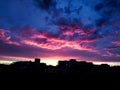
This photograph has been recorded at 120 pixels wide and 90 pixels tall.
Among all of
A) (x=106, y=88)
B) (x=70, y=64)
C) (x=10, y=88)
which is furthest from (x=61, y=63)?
(x=10, y=88)

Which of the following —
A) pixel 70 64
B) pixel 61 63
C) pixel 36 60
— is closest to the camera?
pixel 36 60

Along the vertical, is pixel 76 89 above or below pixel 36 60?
below

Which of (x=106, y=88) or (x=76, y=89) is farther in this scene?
(x=106, y=88)

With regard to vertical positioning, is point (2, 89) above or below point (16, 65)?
below

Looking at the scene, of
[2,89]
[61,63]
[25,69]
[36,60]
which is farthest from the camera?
[61,63]

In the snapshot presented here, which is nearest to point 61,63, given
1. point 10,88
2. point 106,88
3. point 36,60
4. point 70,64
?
point 70,64

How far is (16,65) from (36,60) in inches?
277

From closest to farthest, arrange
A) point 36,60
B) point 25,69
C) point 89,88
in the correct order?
point 89,88
point 25,69
point 36,60

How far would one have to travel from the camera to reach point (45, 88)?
Result: 1923cm

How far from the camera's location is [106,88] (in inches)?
838

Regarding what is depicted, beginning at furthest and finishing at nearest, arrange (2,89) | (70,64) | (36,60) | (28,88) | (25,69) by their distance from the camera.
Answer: (70,64) < (36,60) < (25,69) < (28,88) < (2,89)

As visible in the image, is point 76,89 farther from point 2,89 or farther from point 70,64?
point 70,64

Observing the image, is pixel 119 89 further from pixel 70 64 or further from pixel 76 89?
pixel 70 64

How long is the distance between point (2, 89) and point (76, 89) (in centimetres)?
799
